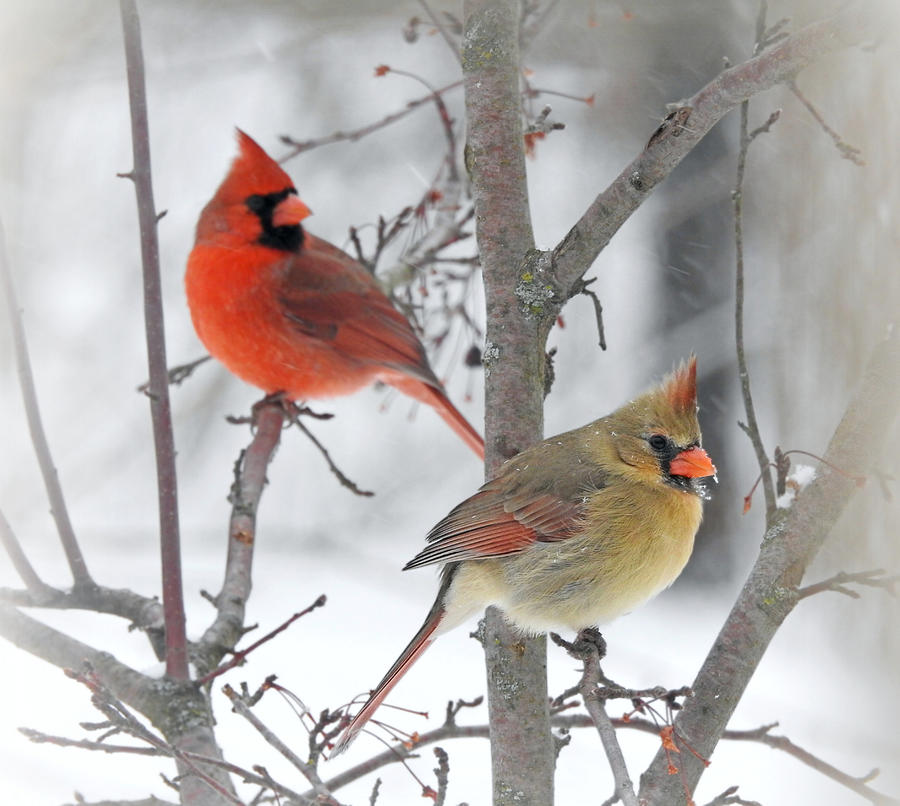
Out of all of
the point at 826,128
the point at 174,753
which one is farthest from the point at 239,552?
the point at 826,128

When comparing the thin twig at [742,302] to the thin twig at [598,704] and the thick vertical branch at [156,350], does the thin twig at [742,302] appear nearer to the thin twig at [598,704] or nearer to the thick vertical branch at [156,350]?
the thin twig at [598,704]

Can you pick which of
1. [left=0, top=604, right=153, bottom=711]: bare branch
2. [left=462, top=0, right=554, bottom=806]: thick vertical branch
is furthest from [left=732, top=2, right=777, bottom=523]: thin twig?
[left=0, top=604, right=153, bottom=711]: bare branch

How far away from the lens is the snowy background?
13.2 ft

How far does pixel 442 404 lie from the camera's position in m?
3.46

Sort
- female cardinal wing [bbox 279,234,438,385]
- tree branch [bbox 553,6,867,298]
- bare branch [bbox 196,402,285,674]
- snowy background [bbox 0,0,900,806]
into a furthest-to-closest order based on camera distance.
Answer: snowy background [bbox 0,0,900,806] < female cardinal wing [bbox 279,234,438,385] < bare branch [bbox 196,402,285,674] < tree branch [bbox 553,6,867,298]

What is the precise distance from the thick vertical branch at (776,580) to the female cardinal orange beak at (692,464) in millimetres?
247

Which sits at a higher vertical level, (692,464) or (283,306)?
(283,306)

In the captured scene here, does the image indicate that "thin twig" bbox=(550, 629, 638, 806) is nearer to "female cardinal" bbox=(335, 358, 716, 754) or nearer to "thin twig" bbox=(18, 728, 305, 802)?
"female cardinal" bbox=(335, 358, 716, 754)

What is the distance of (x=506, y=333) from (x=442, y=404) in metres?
1.48

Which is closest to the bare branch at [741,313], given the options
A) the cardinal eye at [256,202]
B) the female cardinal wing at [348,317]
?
the female cardinal wing at [348,317]

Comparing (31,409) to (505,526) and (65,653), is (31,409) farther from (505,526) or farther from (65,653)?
(505,526)

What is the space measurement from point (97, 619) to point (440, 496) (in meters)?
1.96

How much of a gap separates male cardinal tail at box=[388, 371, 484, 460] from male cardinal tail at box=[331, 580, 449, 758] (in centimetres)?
122

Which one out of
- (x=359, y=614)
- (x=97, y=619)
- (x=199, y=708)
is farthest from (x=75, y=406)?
(x=199, y=708)
